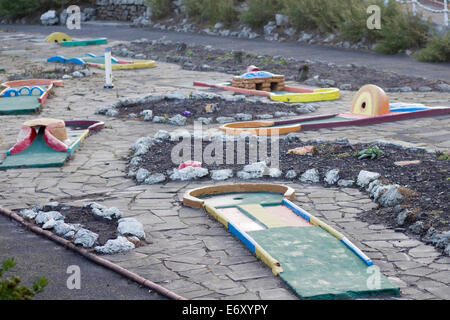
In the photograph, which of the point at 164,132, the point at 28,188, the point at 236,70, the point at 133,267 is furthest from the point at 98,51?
A: the point at 133,267

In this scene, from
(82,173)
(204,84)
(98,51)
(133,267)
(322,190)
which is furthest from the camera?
(98,51)

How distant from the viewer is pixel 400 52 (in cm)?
1897

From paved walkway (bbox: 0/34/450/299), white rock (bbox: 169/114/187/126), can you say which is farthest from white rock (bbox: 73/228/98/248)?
white rock (bbox: 169/114/187/126)

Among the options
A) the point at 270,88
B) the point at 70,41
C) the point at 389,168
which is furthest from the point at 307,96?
the point at 70,41

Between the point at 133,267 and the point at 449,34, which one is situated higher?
the point at 449,34

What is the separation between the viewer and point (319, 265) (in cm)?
555

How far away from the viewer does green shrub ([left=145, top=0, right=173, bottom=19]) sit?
99.0ft

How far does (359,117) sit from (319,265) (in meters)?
6.10

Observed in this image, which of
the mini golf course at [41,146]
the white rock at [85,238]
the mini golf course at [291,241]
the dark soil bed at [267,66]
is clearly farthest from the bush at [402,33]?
the white rock at [85,238]

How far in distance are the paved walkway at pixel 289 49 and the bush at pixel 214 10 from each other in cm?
120

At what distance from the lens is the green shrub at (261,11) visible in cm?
2434

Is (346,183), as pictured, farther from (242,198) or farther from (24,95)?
(24,95)
